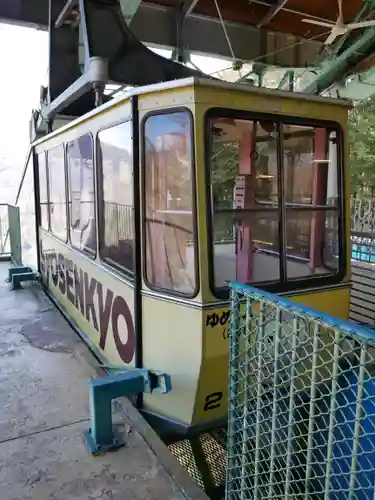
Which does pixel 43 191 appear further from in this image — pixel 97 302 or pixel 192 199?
pixel 192 199

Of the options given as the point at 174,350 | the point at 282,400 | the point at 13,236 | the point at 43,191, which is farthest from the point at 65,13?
the point at 282,400

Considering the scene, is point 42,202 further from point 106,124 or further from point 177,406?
point 177,406

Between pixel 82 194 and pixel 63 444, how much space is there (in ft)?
7.34

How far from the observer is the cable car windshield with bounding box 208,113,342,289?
2.67 meters

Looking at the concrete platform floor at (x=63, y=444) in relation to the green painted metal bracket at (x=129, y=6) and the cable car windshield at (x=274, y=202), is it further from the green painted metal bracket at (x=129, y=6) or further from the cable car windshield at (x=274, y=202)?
the green painted metal bracket at (x=129, y=6)

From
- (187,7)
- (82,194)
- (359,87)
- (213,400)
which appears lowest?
(213,400)

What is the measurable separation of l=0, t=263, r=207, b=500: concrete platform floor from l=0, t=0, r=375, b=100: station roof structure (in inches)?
144

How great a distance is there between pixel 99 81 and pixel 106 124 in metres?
0.47

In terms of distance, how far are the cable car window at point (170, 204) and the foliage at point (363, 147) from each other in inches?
294

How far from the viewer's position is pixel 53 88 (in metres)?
4.97

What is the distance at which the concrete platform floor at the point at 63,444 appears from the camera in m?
2.11

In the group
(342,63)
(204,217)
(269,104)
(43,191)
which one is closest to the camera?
(204,217)

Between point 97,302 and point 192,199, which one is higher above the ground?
point 192,199

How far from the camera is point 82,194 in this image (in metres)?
3.97
